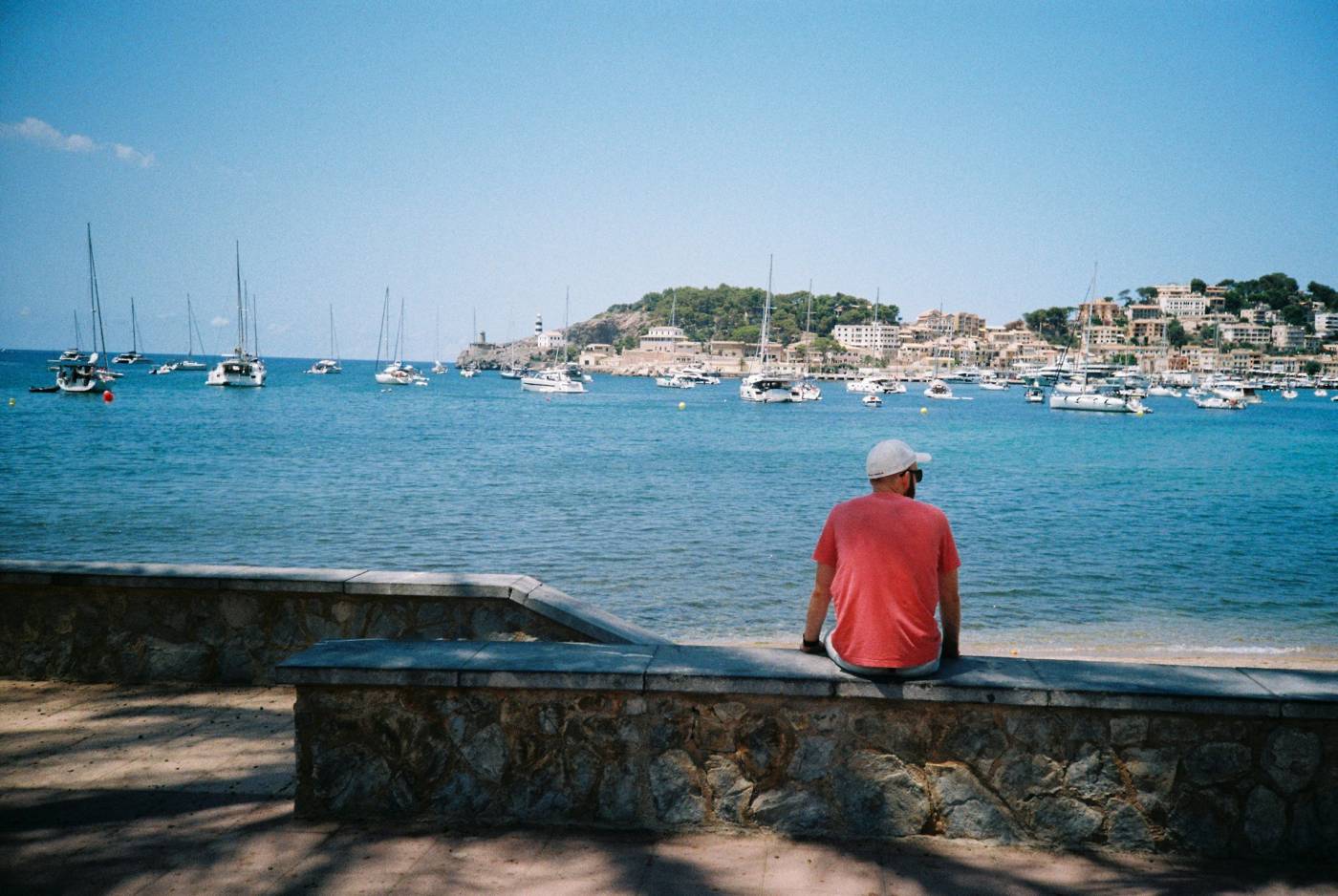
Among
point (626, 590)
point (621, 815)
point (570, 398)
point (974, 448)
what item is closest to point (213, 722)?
point (621, 815)

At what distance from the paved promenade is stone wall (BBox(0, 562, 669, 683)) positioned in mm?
1390

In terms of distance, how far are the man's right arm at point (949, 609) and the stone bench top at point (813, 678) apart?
7 cm

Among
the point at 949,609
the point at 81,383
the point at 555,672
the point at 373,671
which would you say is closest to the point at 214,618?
the point at 373,671

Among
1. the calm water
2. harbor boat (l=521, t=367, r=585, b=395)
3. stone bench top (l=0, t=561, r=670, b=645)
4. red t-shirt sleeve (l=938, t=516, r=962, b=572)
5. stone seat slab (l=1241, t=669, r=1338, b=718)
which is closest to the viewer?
stone seat slab (l=1241, t=669, r=1338, b=718)

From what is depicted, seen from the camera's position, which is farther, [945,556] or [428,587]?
[428,587]

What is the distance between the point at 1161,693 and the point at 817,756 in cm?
129

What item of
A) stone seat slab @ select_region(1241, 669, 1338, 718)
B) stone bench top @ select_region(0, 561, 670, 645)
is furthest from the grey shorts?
stone bench top @ select_region(0, 561, 670, 645)

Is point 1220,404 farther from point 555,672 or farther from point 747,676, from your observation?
point 555,672

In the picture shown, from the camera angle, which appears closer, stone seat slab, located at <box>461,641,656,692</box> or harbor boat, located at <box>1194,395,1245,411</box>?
stone seat slab, located at <box>461,641,656,692</box>

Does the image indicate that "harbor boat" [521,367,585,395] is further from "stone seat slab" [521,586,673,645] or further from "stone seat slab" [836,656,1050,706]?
"stone seat slab" [836,656,1050,706]

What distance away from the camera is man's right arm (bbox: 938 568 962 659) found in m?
3.84

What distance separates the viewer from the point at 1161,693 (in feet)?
11.9

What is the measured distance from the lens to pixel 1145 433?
66938 millimetres

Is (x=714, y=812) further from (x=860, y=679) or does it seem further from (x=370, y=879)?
(x=370, y=879)
